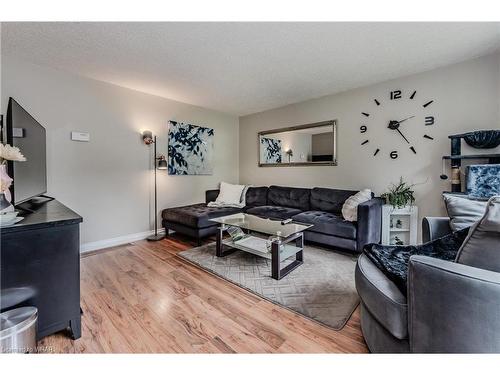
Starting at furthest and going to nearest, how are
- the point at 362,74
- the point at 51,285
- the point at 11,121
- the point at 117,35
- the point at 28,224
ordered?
1. the point at 362,74
2. the point at 117,35
3. the point at 11,121
4. the point at 51,285
5. the point at 28,224

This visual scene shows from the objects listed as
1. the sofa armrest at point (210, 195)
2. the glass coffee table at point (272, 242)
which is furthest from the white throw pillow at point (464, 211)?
the sofa armrest at point (210, 195)

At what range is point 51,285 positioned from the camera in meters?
1.30

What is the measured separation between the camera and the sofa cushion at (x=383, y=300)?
3.38 feet

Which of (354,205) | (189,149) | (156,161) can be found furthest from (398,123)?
(156,161)

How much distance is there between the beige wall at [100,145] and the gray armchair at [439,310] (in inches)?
132

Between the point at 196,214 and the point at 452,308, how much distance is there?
2.79 meters

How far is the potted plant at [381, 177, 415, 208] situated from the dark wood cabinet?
3282mm

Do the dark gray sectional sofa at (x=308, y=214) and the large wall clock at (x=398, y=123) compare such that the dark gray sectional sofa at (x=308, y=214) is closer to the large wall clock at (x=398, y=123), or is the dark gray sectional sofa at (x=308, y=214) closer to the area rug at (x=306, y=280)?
the area rug at (x=306, y=280)

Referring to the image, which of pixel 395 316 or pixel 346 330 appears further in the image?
pixel 346 330

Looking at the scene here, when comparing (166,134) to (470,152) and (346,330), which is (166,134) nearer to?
(346,330)

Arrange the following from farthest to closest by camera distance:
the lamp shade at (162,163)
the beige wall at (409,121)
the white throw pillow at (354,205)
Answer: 1. the lamp shade at (162,163)
2. the white throw pillow at (354,205)
3. the beige wall at (409,121)

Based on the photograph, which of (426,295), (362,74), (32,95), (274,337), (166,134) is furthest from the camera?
(166,134)
